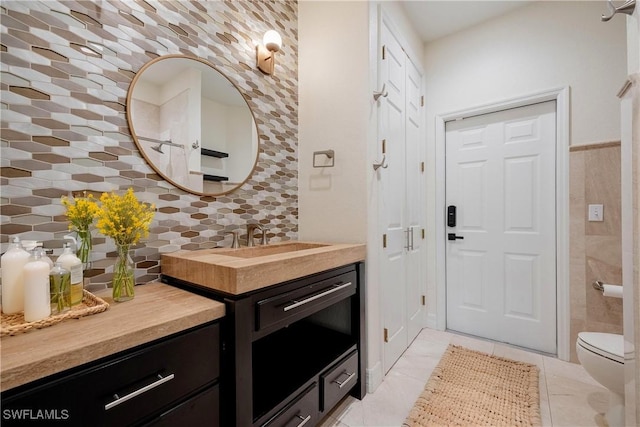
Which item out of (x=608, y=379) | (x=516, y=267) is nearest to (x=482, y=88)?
(x=516, y=267)

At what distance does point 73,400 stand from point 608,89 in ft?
10.6

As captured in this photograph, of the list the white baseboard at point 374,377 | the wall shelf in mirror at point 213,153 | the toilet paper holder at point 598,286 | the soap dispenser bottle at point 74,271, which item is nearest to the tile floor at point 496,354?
the white baseboard at point 374,377

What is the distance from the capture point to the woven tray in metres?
0.68

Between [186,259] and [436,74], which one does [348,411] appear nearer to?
[186,259]

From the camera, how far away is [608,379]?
4.52 ft

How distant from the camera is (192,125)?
1.46m

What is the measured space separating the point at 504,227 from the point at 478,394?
137 centimetres

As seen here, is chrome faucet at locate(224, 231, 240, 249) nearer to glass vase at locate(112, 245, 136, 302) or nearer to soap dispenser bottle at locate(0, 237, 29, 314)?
glass vase at locate(112, 245, 136, 302)

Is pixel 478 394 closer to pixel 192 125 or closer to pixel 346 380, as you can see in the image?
pixel 346 380

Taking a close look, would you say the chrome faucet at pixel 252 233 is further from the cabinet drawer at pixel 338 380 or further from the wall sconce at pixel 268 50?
the wall sconce at pixel 268 50

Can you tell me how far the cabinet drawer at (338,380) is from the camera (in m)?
1.37

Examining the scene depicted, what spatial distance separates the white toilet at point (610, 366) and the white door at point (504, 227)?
79 cm

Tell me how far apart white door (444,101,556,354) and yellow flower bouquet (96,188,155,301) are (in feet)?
8.36

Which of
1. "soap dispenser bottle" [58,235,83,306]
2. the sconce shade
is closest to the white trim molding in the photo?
the sconce shade
